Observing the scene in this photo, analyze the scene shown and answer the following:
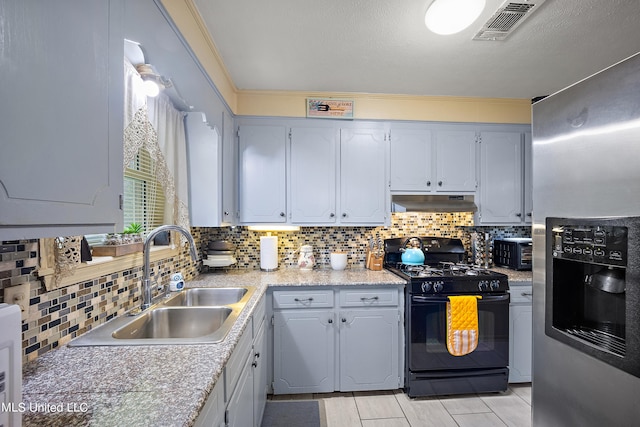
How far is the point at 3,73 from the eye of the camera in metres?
0.53

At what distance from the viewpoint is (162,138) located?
187 cm

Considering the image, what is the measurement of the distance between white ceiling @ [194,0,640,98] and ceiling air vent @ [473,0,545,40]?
0.04 metres

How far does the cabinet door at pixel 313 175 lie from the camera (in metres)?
2.67

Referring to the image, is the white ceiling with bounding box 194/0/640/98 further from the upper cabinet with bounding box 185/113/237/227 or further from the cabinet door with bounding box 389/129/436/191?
the upper cabinet with bounding box 185/113/237/227

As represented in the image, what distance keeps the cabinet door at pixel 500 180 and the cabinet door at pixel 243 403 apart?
2.37 m

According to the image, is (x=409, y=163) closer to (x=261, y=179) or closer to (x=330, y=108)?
(x=330, y=108)

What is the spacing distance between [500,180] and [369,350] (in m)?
1.93

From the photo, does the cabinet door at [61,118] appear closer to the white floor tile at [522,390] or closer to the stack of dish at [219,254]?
the stack of dish at [219,254]

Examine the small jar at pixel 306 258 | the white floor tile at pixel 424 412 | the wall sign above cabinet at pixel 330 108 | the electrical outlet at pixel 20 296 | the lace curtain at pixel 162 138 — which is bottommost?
the white floor tile at pixel 424 412

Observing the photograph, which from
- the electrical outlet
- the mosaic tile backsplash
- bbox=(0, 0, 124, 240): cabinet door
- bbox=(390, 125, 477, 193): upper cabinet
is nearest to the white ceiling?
bbox=(390, 125, 477, 193): upper cabinet

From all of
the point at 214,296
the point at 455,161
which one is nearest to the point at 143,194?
the point at 214,296

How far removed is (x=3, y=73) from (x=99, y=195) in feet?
1.03

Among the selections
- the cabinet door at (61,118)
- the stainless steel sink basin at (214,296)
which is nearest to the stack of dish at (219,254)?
the stainless steel sink basin at (214,296)

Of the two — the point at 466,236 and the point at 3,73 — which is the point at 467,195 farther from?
the point at 3,73
